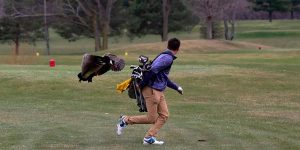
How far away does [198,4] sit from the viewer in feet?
242

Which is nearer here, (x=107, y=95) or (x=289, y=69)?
(x=107, y=95)

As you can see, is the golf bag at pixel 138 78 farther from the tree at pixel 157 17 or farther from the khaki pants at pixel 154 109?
the tree at pixel 157 17

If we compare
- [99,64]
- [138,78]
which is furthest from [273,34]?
[138,78]

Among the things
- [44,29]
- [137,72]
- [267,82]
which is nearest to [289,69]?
[267,82]

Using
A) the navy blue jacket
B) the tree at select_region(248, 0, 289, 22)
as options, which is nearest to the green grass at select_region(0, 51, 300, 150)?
the navy blue jacket

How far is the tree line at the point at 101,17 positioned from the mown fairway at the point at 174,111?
42427 millimetres

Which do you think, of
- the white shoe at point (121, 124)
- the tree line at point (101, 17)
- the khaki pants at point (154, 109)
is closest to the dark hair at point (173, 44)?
the khaki pants at point (154, 109)

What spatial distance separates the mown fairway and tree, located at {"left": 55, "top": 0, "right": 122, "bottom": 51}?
4160cm

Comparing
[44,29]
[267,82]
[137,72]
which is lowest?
[44,29]

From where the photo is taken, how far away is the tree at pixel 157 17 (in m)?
74.2

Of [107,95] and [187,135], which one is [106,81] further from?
[187,135]

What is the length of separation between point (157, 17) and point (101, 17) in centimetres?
756

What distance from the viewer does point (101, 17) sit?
7000cm

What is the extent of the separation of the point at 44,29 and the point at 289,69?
50.0 metres
